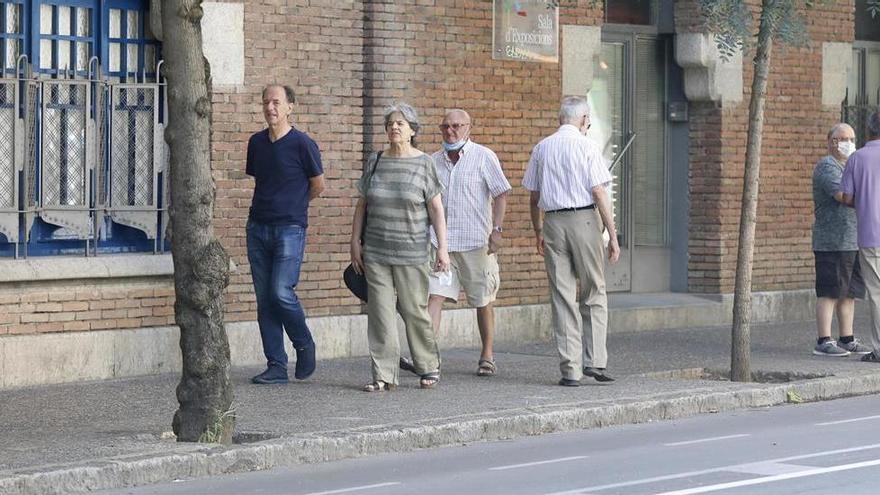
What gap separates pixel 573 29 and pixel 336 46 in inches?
114

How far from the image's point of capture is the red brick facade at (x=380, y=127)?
46.9 feet

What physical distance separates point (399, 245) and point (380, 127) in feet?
9.58

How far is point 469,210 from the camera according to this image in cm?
1404

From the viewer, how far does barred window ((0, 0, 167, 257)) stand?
1360 centimetres

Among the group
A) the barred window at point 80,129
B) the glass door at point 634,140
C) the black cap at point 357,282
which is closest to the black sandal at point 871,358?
the glass door at point 634,140

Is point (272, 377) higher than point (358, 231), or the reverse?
point (358, 231)

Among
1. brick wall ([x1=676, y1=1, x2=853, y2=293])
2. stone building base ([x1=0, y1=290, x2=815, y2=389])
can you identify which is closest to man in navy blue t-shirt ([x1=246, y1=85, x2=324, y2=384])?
stone building base ([x1=0, y1=290, x2=815, y2=389])

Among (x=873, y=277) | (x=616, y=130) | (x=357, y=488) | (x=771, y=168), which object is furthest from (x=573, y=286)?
(x=771, y=168)

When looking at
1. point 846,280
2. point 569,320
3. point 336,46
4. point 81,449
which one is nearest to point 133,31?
point 336,46

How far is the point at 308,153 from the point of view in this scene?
13.4 meters

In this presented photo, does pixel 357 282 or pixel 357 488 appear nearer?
pixel 357 488

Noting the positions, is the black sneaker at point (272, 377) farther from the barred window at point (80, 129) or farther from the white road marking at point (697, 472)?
the white road marking at point (697, 472)

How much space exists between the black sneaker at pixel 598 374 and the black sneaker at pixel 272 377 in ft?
7.07

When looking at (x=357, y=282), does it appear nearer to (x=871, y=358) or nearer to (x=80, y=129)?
(x=80, y=129)
